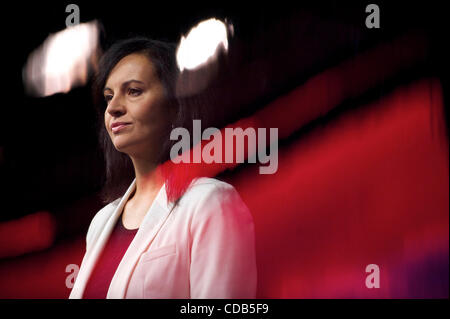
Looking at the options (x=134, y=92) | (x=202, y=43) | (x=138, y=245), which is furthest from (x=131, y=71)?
(x=138, y=245)

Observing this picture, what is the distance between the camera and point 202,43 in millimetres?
2439

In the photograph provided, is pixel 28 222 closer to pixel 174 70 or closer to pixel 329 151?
pixel 174 70

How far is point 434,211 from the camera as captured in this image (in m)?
2.32

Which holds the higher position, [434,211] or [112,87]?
[112,87]

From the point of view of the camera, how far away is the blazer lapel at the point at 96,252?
2.27 m

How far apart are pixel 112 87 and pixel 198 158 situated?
52 centimetres

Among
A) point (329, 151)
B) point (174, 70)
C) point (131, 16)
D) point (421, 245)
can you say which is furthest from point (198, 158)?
point (421, 245)

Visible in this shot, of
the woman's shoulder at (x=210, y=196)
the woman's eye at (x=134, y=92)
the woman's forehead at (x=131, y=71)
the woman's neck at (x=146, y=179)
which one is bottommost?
the woman's shoulder at (x=210, y=196)

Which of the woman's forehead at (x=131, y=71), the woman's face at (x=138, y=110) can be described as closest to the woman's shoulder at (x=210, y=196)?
the woman's face at (x=138, y=110)

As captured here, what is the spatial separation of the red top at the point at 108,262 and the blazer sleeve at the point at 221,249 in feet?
1.12

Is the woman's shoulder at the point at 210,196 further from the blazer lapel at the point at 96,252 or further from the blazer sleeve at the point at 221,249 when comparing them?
the blazer lapel at the point at 96,252

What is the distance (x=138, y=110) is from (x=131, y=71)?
0.19 meters

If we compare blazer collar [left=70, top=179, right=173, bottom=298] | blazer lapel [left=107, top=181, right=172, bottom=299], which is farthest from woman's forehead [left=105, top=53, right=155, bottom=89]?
blazer lapel [left=107, top=181, right=172, bottom=299]
